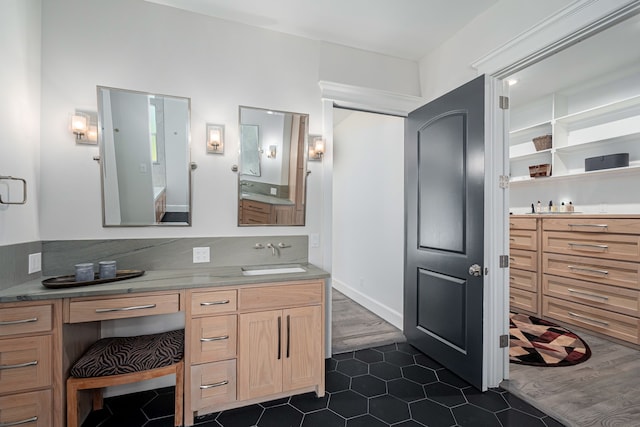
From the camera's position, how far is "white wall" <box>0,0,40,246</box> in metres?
1.61

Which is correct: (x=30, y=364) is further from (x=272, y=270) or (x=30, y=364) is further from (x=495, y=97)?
(x=495, y=97)

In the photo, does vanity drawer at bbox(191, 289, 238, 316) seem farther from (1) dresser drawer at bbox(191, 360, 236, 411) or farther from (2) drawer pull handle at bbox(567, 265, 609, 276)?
(2) drawer pull handle at bbox(567, 265, 609, 276)

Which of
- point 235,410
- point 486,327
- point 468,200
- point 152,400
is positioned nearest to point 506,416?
point 486,327

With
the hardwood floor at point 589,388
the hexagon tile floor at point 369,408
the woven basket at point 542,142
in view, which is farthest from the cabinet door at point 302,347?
the woven basket at point 542,142

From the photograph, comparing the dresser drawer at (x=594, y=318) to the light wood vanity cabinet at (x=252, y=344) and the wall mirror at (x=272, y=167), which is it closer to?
A: the light wood vanity cabinet at (x=252, y=344)

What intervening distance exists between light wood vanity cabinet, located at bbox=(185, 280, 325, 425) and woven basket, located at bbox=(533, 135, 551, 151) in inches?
137

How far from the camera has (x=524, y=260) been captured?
3.70 m

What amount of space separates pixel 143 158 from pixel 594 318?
444 cm

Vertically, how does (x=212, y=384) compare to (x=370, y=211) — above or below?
below

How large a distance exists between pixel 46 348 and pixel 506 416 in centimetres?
268

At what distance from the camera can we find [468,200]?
2.22m

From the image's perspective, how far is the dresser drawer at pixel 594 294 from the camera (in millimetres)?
2762

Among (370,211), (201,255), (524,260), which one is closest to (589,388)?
(524,260)

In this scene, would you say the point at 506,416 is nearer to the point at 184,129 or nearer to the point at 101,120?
the point at 184,129
